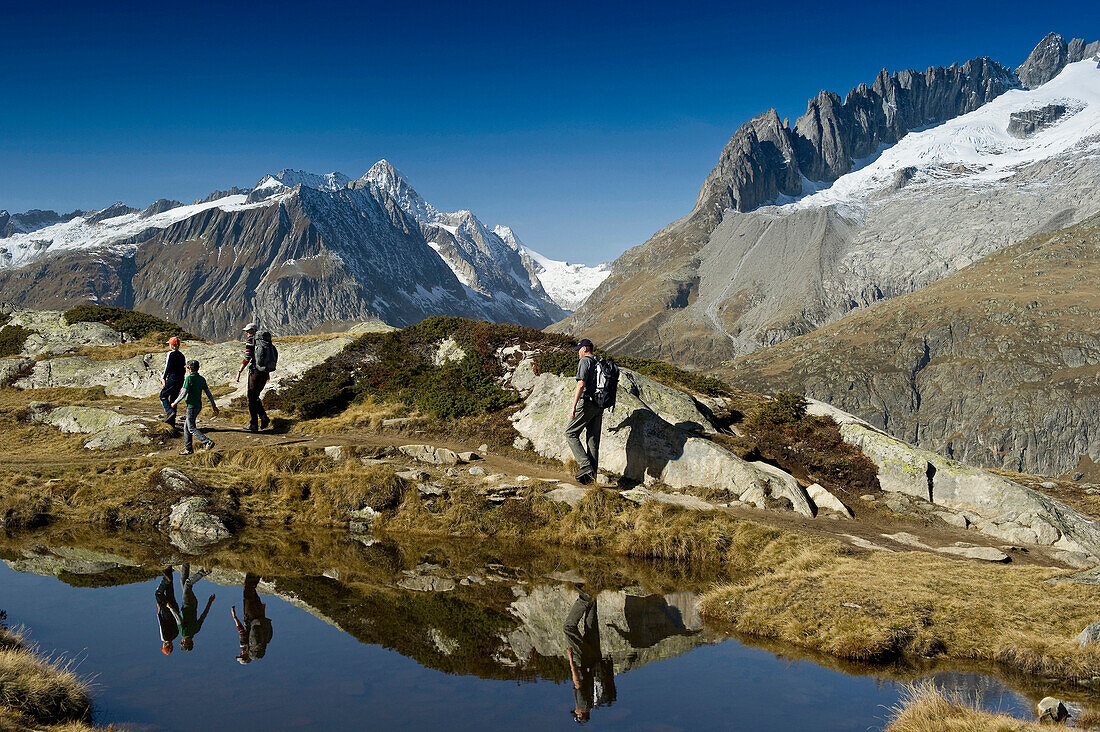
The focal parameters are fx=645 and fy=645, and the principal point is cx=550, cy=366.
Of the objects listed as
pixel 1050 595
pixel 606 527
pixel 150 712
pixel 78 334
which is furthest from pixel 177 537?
pixel 78 334

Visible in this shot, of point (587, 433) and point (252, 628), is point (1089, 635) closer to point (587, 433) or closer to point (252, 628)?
point (587, 433)

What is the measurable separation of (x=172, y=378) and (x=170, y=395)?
80 centimetres

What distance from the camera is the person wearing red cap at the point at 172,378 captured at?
72.5 ft

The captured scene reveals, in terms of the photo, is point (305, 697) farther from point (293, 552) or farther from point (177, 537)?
point (177, 537)

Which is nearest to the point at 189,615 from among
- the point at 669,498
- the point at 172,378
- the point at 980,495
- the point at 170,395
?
the point at 669,498

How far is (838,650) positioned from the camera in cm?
1130

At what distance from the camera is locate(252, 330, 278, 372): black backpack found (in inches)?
944

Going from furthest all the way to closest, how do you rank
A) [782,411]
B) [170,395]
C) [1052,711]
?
1. [782,411]
2. [170,395]
3. [1052,711]

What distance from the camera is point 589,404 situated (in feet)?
62.2

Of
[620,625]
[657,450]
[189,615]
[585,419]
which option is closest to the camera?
[189,615]

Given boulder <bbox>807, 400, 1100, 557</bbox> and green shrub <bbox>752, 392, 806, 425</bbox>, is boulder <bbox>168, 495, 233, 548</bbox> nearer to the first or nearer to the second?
green shrub <bbox>752, 392, 806, 425</bbox>

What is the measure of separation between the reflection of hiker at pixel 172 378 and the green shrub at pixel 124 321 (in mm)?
19541

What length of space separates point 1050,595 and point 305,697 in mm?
14145

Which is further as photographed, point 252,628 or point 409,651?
point 252,628
